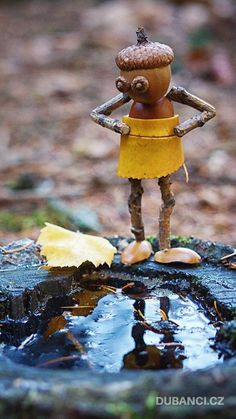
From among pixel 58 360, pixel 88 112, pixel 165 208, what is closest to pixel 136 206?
pixel 165 208

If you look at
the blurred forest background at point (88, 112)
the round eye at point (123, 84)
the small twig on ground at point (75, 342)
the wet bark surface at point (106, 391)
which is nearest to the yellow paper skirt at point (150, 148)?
the round eye at point (123, 84)

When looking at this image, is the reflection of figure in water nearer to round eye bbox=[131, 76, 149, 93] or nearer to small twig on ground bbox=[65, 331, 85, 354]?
small twig on ground bbox=[65, 331, 85, 354]

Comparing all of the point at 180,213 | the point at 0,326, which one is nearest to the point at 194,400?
the point at 0,326

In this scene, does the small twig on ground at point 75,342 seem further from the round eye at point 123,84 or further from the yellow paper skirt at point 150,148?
the round eye at point 123,84

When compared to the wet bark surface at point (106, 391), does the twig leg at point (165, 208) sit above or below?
above

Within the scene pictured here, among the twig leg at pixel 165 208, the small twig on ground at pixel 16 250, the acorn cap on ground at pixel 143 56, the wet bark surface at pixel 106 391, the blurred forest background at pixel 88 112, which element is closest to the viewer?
the wet bark surface at pixel 106 391

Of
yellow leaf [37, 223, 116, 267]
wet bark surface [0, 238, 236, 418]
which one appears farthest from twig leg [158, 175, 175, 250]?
wet bark surface [0, 238, 236, 418]

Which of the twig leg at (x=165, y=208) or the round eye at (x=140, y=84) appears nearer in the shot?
the round eye at (x=140, y=84)
